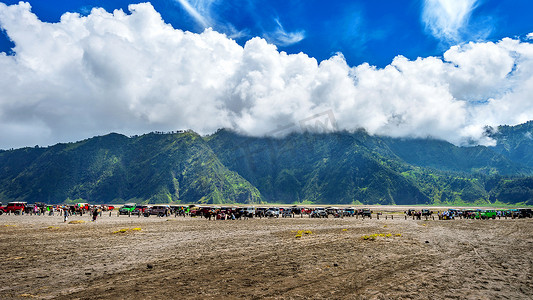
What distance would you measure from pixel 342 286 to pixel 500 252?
52.9 ft

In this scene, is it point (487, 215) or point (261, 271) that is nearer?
point (261, 271)

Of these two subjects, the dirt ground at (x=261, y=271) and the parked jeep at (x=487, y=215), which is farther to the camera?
the parked jeep at (x=487, y=215)

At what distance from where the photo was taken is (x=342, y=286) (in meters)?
12.5

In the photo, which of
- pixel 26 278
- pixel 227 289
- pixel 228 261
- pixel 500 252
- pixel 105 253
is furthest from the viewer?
pixel 500 252

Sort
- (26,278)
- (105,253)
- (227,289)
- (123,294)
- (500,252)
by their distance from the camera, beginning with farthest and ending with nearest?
(500,252) → (105,253) → (26,278) → (227,289) → (123,294)

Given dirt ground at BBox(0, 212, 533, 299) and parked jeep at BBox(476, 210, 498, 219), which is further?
parked jeep at BBox(476, 210, 498, 219)

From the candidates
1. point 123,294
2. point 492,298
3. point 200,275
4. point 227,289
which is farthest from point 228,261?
point 492,298

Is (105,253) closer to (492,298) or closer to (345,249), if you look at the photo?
(345,249)

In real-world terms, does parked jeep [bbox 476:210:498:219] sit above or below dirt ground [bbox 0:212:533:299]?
below

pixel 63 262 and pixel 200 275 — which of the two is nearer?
pixel 200 275

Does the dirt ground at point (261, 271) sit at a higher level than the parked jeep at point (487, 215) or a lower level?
higher

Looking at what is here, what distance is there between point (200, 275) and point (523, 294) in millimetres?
12259

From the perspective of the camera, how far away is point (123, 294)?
11.2 m

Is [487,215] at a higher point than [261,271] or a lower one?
lower
